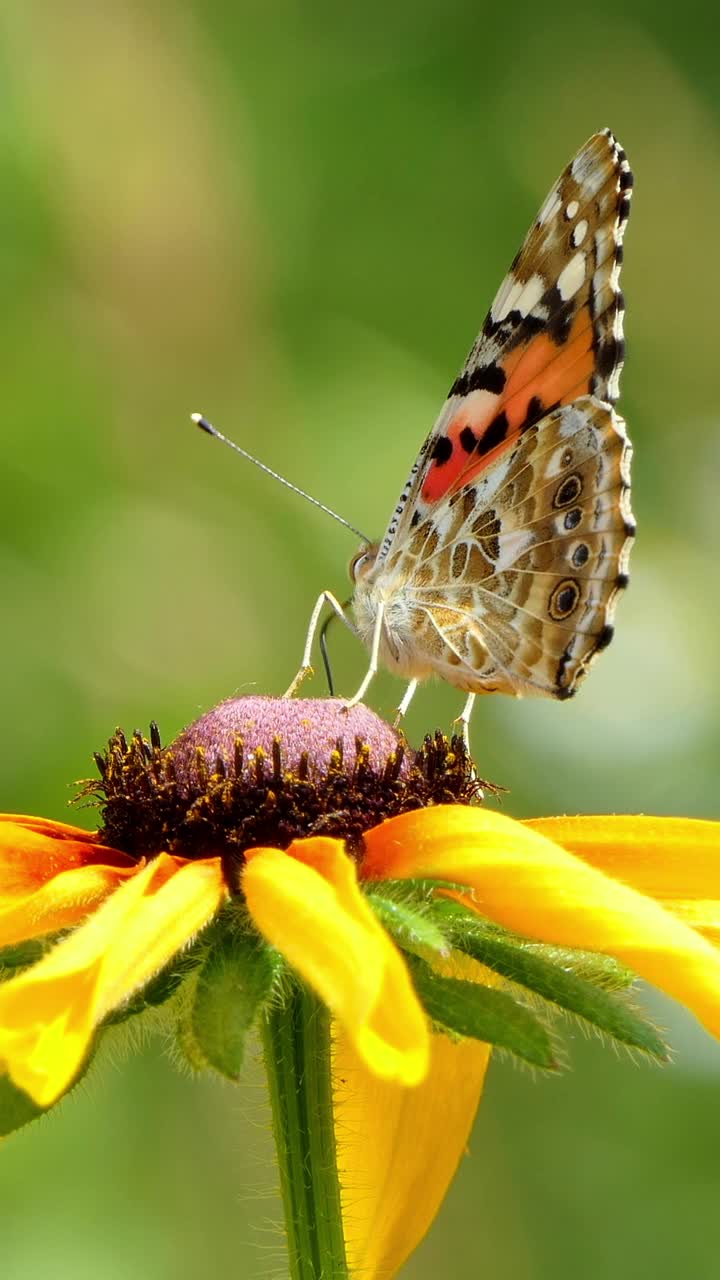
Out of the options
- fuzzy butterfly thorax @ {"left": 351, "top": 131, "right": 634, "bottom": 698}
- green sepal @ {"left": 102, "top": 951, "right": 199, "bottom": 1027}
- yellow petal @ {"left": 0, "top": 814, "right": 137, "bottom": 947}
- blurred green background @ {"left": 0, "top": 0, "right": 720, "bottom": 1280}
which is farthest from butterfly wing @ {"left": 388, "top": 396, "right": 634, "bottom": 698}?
blurred green background @ {"left": 0, "top": 0, "right": 720, "bottom": 1280}

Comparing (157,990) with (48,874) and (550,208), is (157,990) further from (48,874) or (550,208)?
(550,208)

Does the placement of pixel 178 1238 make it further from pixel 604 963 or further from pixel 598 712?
pixel 604 963

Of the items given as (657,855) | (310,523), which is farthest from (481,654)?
(310,523)

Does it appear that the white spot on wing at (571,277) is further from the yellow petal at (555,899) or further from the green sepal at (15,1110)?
the green sepal at (15,1110)

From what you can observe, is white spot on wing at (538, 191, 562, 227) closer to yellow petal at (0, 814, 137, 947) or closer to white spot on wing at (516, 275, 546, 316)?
white spot on wing at (516, 275, 546, 316)

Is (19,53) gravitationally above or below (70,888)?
above

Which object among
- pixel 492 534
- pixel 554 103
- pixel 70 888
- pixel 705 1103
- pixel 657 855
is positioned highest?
pixel 554 103

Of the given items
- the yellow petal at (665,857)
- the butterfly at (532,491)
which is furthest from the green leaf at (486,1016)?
the butterfly at (532,491)

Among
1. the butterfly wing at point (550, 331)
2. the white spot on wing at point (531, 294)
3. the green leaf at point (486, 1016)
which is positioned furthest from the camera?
the white spot on wing at point (531, 294)
